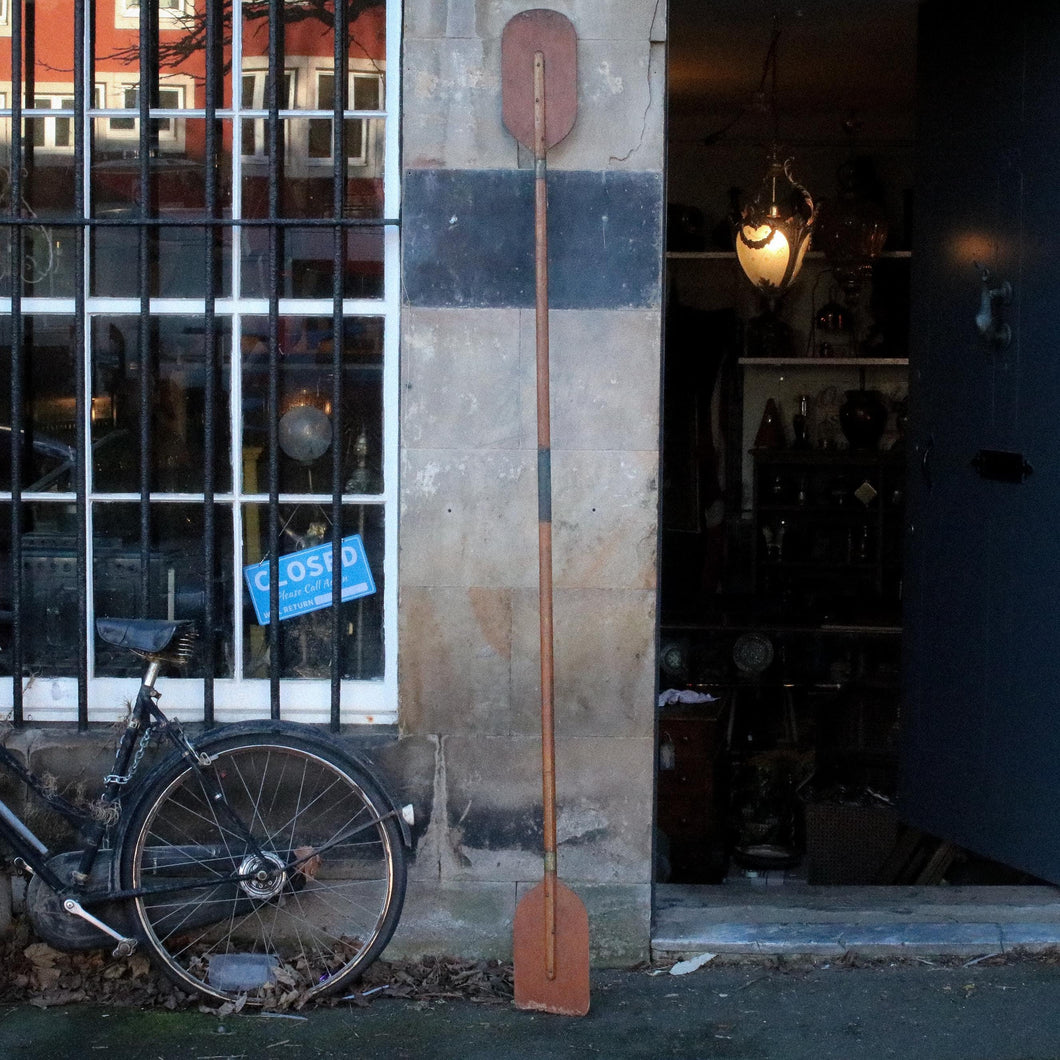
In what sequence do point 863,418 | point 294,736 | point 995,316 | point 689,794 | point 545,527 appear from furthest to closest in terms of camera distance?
1. point 863,418
2. point 689,794
3. point 995,316
4. point 294,736
5. point 545,527

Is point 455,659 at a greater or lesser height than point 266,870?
greater

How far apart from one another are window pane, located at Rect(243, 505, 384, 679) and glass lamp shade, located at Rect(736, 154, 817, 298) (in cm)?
280

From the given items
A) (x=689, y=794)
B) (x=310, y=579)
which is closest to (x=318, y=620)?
(x=310, y=579)

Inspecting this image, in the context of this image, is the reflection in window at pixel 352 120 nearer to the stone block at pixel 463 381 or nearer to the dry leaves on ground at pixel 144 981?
the stone block at pixel 463 381

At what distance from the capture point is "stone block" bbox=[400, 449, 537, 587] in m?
4.42

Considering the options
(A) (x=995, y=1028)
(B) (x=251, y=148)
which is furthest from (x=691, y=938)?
(B) (x=251, y=148)

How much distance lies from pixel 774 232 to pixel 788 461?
2.81m

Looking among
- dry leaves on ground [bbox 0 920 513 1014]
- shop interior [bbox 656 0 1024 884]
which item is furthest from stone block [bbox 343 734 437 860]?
shop interior [bbox 656 0 1024 884]

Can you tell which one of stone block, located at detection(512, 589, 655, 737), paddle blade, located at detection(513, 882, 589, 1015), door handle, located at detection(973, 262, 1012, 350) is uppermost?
door handle, located at detection(973, 262, 1012, 350)

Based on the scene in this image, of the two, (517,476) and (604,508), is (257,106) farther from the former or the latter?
(604,508)

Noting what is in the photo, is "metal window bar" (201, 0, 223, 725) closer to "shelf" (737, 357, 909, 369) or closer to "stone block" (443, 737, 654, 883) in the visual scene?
"stone block" (443, 737, 654, 883)

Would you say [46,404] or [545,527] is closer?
[545,527]

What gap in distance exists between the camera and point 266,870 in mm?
4262

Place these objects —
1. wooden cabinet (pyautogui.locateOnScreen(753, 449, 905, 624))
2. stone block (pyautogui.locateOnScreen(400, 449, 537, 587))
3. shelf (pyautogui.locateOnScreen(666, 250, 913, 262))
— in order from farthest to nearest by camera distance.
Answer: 1. shelf (pyautogui.locateOnScreen(666, 250, 913, 262))
2. wooden cabinet (pyautogui.locateOnScreen(753, 449, 905, 624))
3. stone block (pyautogui.locateOnScreen(400, 449, 537, 587))
